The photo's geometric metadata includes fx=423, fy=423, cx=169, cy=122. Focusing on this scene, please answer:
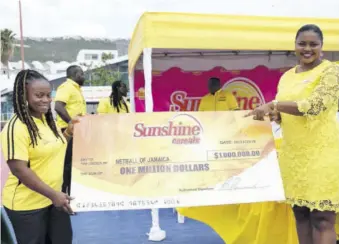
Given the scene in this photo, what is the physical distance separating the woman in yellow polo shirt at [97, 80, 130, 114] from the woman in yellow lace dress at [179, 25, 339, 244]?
4142 mm

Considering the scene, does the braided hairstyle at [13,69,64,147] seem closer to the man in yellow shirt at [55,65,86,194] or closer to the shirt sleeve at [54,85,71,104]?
the man in yellow shirt at [55,65,86,194]

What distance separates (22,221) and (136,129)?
0.88 m

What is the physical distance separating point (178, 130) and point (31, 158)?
957 millimetres

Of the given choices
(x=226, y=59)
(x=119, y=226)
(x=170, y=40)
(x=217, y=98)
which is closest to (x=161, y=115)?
(x=170, y=40)

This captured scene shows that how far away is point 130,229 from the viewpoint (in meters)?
4.48

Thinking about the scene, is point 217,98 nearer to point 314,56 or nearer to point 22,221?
point 314,56

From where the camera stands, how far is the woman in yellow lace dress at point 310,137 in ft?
8.11

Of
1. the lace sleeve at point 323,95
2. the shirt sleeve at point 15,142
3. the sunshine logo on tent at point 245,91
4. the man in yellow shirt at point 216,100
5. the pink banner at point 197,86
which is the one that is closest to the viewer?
the shirt sleeve at point 15,142

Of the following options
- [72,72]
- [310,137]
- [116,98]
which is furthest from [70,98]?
[310,137]

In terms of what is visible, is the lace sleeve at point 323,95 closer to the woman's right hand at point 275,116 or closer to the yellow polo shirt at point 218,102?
the woman's right hand at point 275,116

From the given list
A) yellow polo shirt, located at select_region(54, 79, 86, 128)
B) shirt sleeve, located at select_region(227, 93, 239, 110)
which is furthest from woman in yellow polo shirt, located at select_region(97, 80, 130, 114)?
shirt sleeve, located at select_region(227, 93, 239, 110)

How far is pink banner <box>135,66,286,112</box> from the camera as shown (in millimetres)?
6742

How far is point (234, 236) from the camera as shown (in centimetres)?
359

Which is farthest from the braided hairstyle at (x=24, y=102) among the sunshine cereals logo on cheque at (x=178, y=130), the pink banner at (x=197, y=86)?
the pink banner at (x=197, y=86)
